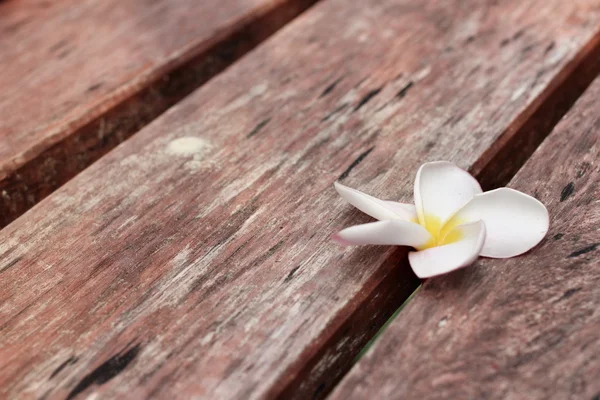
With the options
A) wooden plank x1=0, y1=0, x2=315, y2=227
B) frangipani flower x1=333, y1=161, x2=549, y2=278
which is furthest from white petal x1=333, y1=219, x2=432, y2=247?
wooden plank x1=0, y1=0, x2=315, y2=227

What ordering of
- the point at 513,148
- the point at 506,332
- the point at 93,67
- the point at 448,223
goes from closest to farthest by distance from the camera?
the point at 506,332
the point at 448,223
the point at 513,148
the point at 93,67

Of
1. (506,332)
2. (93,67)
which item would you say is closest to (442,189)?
(506,332)

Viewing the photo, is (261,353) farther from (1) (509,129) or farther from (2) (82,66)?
(2) (82,66)

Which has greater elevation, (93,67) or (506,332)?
(93,67)

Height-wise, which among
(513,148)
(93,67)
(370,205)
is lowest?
(513,148)

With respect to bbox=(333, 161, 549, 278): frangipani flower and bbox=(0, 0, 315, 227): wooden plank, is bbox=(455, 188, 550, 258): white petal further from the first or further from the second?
bbox=(0, 0, 315, 227): wooden plank

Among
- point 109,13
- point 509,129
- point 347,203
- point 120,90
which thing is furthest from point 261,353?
point 109,13

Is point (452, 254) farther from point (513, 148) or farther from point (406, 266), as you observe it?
point (513, 148)
